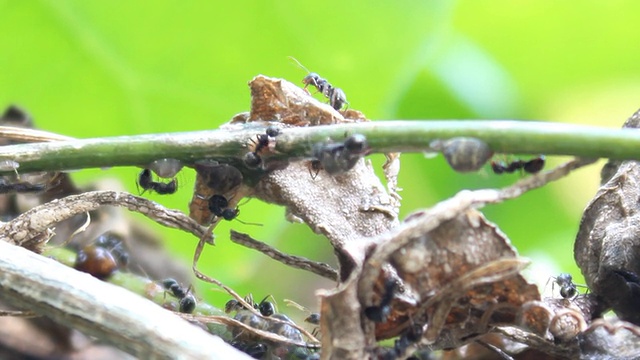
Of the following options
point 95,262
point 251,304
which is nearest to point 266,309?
point 251,304

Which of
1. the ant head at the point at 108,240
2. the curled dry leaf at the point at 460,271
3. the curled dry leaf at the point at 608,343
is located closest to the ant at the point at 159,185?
the ant head at the point at 108,240

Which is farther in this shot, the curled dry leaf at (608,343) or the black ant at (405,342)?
the curled dry leaf at (608,343)

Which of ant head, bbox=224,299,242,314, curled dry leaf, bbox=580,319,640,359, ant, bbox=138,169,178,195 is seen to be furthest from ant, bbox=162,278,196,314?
curled dry leaf, bbox=580,319,640,359

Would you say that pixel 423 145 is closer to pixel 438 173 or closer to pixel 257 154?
pixel 257 154

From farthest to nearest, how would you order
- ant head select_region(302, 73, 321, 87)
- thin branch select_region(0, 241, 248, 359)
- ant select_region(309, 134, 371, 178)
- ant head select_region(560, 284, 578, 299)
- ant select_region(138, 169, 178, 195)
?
ant head select_region(302, 73, 321, 87), ant select_region(138, 169, 178, 195), ant head select_region(560, 284, 578, 299), ant select_region(309, 134, 371, 178), thin branch select_region(0, 241, 248, 359)

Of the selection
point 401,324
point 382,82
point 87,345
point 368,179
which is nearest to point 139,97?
Result: point 382,82

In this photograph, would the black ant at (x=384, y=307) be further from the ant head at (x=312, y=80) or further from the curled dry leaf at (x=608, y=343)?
the ant head at (x=312, y=80)

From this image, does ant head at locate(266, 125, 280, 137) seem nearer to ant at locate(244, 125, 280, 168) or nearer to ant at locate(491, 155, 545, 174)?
ant at locate(244, 125, 280, 168)
